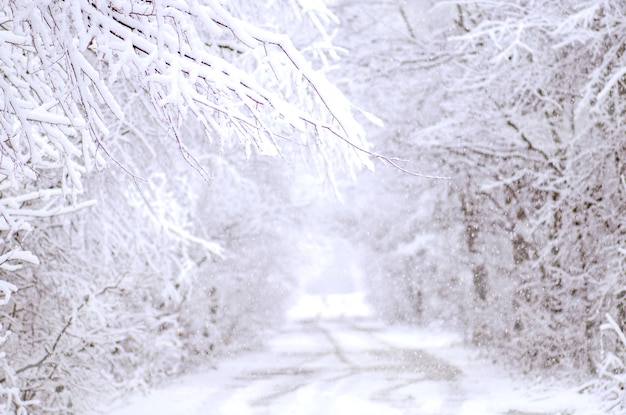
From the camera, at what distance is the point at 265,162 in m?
21.3

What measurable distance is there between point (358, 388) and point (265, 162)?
9.01m

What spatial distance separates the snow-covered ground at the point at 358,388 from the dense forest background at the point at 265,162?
2.15 feet

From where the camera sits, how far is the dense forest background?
2.97 metres

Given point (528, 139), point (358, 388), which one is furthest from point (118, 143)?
point (358, 388)

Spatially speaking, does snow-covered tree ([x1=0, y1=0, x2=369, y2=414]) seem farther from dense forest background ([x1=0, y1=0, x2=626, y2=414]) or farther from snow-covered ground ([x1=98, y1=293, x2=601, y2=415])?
snow-covered ground ([x1=98, y1=293, x2=601, y2=415])

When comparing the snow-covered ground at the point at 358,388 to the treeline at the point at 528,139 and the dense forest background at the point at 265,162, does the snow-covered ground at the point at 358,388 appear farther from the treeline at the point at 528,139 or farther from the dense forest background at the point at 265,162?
the treeline at the point at 528,139

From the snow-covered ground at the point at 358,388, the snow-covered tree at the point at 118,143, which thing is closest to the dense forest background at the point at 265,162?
the snow-covered tree at the point at 118,143

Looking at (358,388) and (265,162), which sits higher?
(265,162)

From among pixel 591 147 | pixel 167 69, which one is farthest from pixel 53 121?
pixel 591 147

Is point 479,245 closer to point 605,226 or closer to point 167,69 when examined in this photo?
point 605,226

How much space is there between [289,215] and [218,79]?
21.7m

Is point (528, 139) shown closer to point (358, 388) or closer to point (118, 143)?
point (358, 388)

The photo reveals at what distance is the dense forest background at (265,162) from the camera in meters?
2.97

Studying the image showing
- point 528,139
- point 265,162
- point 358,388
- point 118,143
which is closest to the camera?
point 118,143
